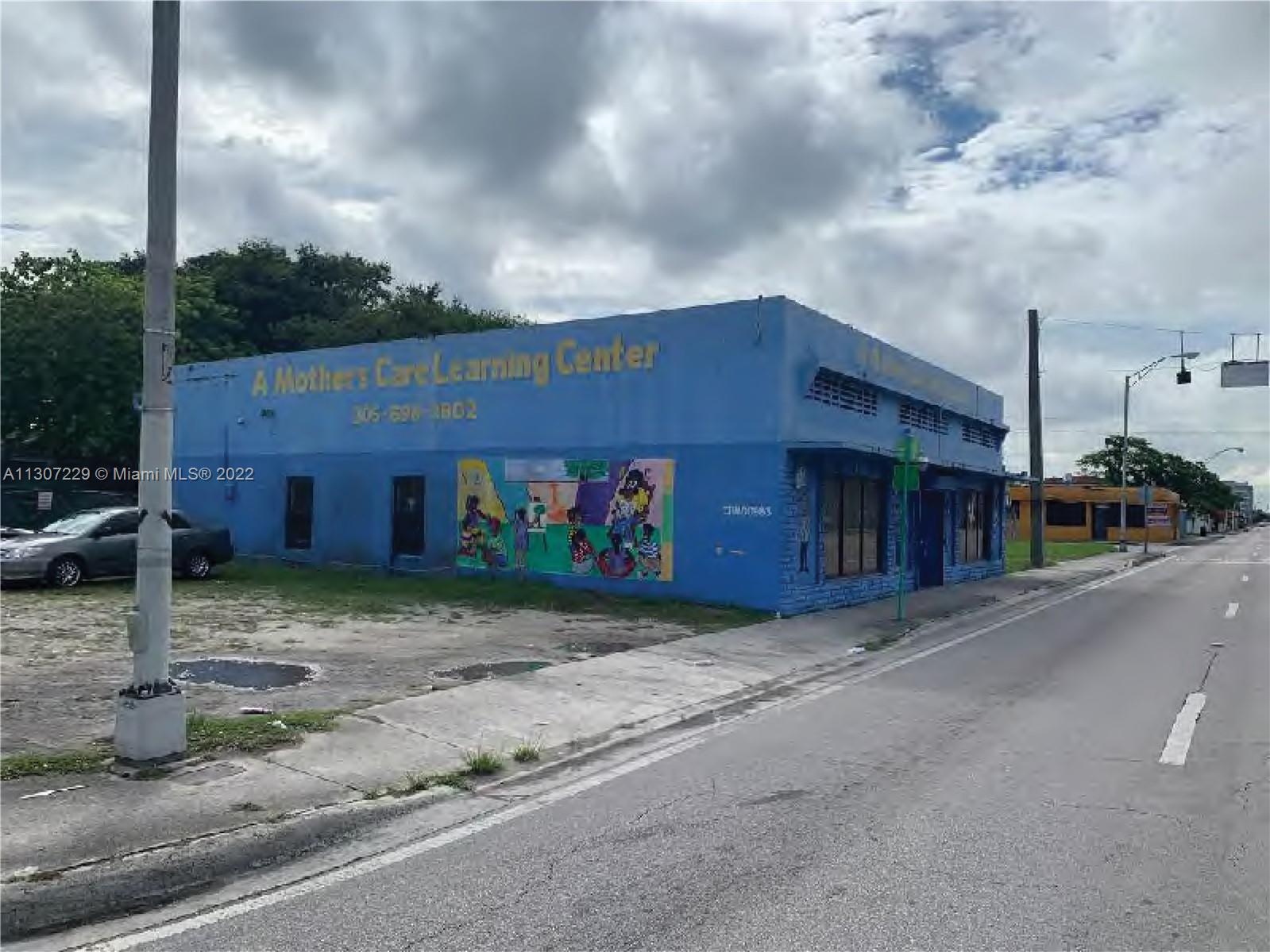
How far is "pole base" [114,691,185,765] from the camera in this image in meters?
7.43

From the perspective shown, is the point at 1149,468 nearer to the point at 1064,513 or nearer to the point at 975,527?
the point at 1064,513

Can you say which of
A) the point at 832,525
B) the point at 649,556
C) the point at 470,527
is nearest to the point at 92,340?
the point at 470,527

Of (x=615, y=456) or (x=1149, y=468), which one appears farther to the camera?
(x=1149, y=468)

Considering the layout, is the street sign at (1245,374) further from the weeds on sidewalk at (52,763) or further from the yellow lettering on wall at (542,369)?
the weeds on sidewalk at (52,763)

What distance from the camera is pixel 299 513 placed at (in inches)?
1033

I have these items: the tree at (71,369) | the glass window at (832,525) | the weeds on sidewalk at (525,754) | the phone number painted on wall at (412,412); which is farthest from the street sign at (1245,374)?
the tree at (71,369)

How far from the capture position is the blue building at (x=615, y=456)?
61.7 ft

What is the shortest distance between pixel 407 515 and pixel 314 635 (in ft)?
31.1

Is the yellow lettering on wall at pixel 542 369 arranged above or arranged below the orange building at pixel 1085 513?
above

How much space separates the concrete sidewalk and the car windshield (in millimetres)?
12101

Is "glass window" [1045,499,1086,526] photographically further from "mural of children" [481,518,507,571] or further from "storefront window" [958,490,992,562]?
"mural of children" [481,518,507,571]

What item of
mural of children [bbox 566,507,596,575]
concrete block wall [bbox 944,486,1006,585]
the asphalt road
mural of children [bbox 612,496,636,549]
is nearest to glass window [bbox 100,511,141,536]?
mural of children [bbox 566,507,596,575]

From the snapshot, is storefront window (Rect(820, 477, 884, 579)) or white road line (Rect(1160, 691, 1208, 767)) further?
storefront window (Rect(820, 477, 884, 579))

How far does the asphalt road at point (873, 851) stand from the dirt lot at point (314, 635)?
157 inches
